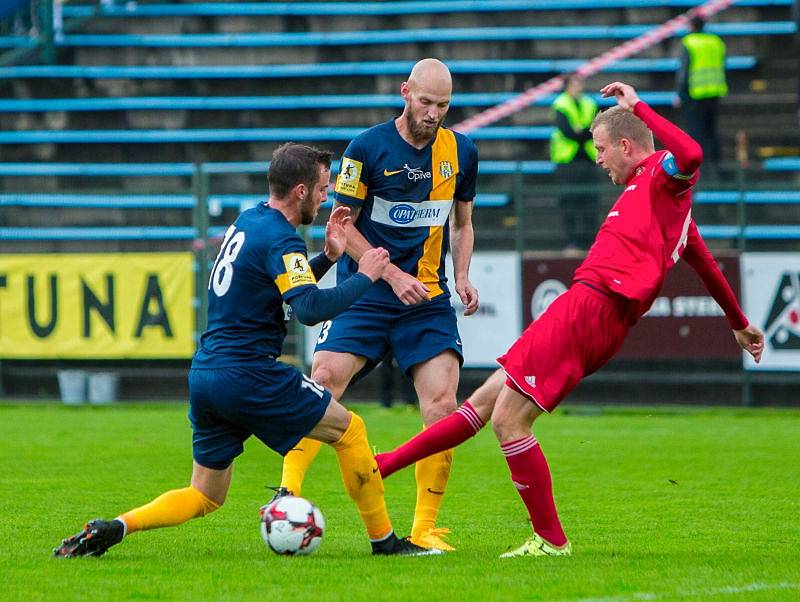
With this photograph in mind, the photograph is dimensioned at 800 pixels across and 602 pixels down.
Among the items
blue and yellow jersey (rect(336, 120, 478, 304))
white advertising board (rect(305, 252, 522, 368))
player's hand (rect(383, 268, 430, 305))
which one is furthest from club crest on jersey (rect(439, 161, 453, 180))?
white advertising board (rect(305, 252, 522, 368))

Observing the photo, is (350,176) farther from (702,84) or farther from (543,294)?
(702,84)

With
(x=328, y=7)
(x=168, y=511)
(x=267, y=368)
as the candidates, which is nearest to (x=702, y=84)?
(x=328, y=7)

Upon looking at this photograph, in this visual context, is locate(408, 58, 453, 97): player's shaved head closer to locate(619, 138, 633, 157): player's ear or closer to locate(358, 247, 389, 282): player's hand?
locate(619, 138, 633, 157): player's ear

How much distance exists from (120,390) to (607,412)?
505cm

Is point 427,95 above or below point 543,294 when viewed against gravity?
above

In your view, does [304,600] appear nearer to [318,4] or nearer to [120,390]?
[120,390]

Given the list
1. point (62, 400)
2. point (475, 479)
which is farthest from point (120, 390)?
point (475, 479)

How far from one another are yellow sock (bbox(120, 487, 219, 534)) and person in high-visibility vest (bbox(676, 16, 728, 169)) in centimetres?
1139

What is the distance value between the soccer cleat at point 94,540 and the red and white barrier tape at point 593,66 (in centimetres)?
1297

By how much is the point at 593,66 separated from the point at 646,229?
12886 mm

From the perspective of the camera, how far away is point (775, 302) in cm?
1360

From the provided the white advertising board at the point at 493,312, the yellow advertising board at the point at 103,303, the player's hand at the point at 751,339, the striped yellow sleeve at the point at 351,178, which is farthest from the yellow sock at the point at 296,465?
the yellow advertising board at the point at 103,303

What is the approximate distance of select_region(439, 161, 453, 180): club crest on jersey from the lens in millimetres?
7070

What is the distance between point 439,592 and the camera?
201 inches
